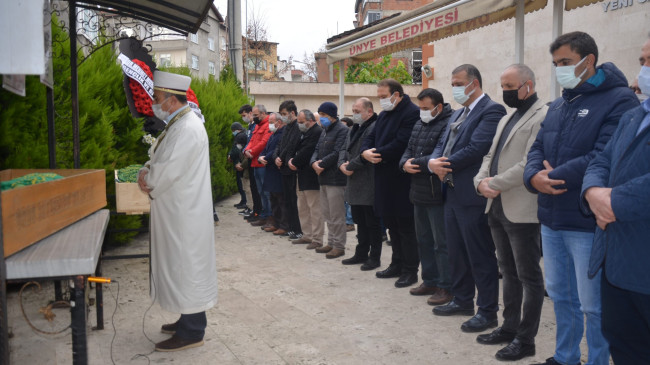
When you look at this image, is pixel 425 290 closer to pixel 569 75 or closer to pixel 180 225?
pixel 180 225

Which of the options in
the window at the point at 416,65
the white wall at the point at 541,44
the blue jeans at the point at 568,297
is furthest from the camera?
the window at the point at 416,65

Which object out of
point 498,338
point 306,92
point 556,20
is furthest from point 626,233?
point 306,92

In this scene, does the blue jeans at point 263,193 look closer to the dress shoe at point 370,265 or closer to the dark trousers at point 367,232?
the dark trousers at point 367,232

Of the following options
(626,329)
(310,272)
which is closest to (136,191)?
(310,272)

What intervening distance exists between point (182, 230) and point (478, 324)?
102 inches

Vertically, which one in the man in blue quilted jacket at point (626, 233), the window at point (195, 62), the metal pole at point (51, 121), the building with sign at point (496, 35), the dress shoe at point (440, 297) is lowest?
the dress shoe at point (440, 297)

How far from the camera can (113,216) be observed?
7.86 meters

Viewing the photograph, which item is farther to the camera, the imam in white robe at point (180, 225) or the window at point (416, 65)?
the window at point (416, 65)

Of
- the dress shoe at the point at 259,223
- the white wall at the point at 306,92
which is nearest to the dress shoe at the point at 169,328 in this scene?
the dress shoe at the point at 259,223

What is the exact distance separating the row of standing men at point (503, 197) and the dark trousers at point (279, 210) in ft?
4.17

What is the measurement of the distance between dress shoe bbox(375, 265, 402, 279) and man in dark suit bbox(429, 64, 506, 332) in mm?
1404

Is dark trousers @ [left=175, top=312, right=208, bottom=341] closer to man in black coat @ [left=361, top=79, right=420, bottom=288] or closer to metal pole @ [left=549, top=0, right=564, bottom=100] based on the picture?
man in black coat @ [left=361, top=79, right=420, bottom=288]

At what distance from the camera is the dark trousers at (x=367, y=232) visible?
7052 millimetres

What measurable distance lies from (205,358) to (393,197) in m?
2.89
